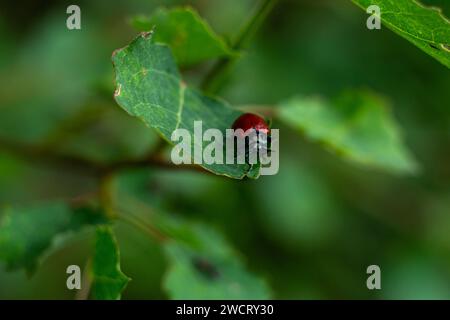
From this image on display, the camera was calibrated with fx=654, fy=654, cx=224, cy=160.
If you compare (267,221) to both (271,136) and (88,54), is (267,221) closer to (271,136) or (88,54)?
(88,54)

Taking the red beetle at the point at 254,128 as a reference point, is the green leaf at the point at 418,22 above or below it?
above

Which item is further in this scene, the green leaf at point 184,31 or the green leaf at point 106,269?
the green leaf at point 184,31

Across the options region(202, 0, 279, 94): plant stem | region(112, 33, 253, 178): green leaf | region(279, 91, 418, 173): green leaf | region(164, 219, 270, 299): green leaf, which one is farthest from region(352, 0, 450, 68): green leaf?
region(164, 219, 270, 299): green leaf

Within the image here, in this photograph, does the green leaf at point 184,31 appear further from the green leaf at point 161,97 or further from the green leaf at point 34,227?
the green leaf at point 34,227

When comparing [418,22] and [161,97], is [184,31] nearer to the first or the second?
[161,97]

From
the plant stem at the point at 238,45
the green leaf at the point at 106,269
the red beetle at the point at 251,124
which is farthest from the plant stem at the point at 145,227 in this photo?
the red beetle at the point at 251,124
